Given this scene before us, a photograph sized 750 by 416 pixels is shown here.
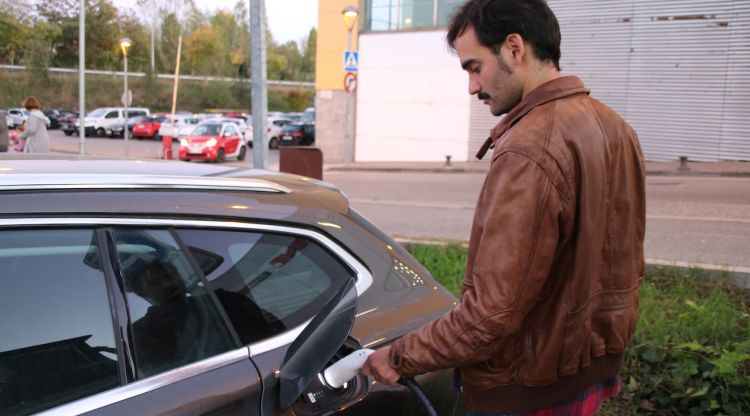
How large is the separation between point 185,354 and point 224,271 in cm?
27

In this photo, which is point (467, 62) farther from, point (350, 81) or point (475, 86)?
point (350, 81)

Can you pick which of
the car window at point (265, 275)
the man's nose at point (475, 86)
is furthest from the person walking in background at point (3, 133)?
the man's nose at point (475, 86)

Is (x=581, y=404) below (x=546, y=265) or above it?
below

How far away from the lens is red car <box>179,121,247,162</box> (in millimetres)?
26500

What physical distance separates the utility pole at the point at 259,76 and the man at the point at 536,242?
4014mm

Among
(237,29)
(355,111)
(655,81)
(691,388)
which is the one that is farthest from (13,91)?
(237,29)

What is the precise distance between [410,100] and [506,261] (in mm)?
24690

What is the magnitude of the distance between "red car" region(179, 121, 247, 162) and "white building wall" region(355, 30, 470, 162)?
494 cm

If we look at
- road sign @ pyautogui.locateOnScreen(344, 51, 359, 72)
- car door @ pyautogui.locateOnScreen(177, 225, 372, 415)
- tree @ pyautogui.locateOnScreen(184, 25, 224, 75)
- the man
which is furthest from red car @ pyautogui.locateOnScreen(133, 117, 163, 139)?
the man

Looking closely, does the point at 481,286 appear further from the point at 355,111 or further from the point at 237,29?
the point at 237,29

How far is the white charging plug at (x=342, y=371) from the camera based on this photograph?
1.79 metres

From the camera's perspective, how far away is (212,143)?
1046 inches

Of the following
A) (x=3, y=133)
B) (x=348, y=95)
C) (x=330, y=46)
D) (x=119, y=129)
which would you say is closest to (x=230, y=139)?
(x=330, y=46)

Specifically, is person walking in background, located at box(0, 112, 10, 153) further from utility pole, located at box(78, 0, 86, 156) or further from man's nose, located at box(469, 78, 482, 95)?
man's nose, located at box(469, 78, 482, 95)
